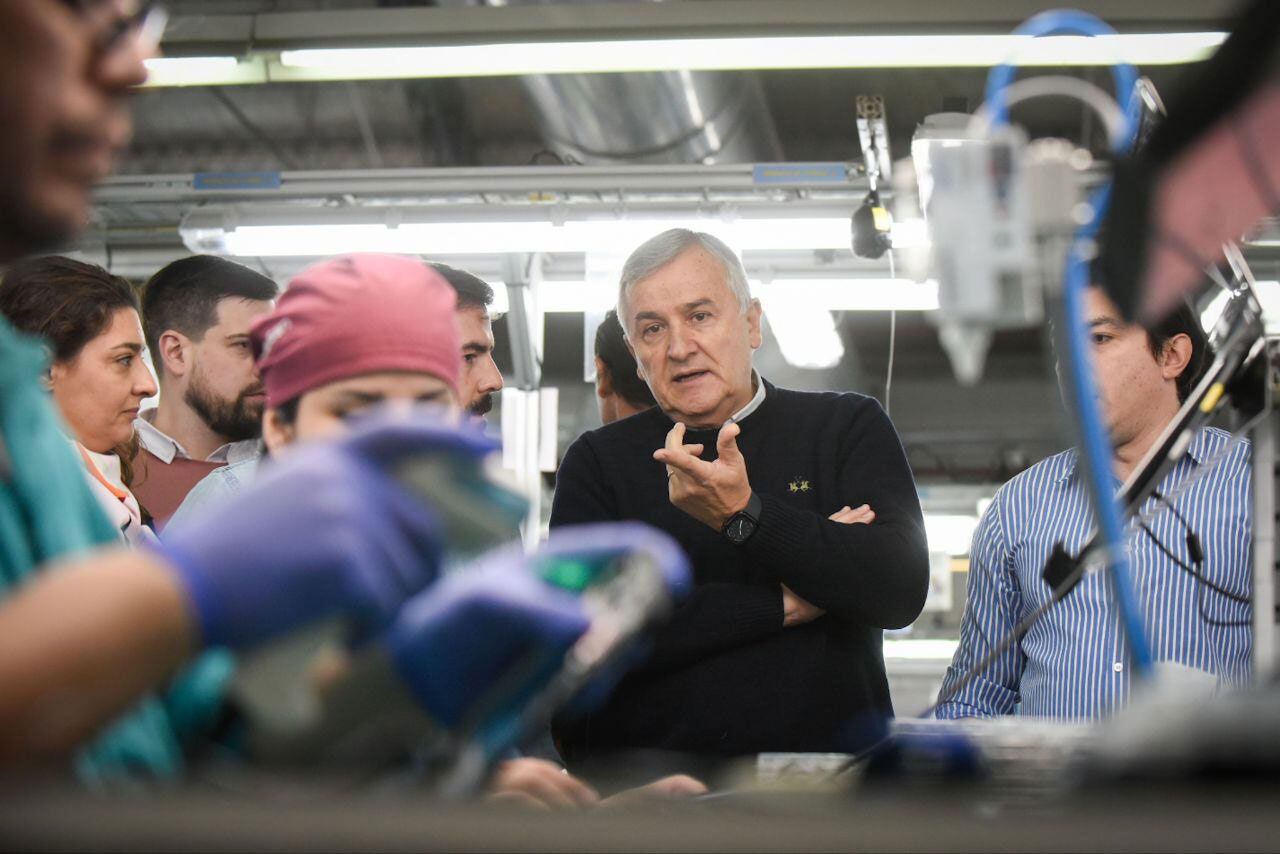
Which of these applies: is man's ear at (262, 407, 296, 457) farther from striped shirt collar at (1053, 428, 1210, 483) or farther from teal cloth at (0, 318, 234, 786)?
striped shirt collar at (1053, 428, 1210, 483)

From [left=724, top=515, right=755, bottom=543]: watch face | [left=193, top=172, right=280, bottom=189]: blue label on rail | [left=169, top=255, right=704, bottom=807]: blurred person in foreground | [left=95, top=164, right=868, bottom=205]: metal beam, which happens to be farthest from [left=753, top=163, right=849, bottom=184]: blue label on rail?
[left=169, top=255, right=704, bottom=807]: blurred person in foreground

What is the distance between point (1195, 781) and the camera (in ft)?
1.45

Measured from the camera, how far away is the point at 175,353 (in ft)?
8.43

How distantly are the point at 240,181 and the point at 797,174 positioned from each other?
5.45 ft

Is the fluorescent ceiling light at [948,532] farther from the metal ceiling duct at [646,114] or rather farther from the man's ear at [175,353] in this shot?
the man's ear at [175,353]

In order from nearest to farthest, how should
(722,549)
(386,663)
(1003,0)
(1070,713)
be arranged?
1. (386,663)
2. (1070,713)
3. (722,549)
4. (1003,0)

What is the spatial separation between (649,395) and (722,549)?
0.81 meters

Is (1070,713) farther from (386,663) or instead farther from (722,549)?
(386,663)

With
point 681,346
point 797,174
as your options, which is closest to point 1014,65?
point 681,346

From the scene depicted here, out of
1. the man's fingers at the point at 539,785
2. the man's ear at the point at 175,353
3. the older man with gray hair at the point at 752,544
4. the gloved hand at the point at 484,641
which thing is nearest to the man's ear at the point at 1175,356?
the older man with gray hair at the point at 752,544

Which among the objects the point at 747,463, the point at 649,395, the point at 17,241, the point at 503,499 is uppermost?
the point at 649,395

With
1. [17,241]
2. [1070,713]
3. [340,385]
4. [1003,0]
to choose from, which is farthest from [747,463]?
[17,241]

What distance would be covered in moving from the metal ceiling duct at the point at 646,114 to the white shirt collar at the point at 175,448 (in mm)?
1638

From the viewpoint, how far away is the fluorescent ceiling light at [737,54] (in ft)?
8.15
